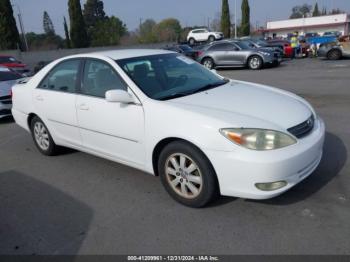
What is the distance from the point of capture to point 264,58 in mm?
17938

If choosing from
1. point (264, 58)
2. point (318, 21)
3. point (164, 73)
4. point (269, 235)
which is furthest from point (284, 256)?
point (318, 21)

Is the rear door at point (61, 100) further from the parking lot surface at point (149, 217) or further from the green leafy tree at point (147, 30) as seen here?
the green leafy tree at point (147, 30)

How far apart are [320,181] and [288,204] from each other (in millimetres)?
678

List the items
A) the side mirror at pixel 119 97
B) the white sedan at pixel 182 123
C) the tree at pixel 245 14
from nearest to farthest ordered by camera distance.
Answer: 1. the white sedan at pixel 182 123
2. the side mirror at pixel 119 97
3. the tree at pixel 245 14

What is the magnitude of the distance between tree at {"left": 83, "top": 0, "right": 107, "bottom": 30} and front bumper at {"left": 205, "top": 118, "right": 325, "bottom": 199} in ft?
267

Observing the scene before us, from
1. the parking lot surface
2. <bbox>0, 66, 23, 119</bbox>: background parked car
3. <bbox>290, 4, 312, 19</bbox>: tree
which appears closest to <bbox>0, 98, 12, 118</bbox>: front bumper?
<bbox>0, 66, 23, 119</bbox>: background parked car

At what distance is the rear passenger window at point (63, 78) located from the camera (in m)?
4.54

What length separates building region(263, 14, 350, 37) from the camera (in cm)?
6688

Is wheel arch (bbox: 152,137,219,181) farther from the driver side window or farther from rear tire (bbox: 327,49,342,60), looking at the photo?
rear tire (bbox: 327,49,342,60)

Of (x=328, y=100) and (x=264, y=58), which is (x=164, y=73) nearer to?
(x=328, y=100)

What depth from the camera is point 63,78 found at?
15.6 ft

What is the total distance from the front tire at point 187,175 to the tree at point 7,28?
2961 cm

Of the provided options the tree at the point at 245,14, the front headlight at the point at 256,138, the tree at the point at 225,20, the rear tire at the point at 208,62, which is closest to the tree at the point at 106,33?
the tree at the point at 225,20

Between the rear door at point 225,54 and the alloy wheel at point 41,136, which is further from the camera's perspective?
the rear door at point 225,54
